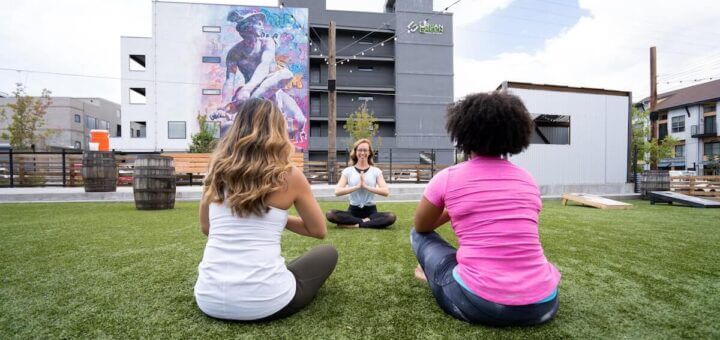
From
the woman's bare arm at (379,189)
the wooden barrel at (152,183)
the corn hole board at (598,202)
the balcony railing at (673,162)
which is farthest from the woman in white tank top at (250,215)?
the balcony railing at (673,162)

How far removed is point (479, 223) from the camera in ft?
5.57

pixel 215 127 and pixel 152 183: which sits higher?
pixel 215 127

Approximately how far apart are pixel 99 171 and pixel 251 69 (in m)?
21.8

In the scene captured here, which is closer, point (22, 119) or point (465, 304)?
point (465, 304)

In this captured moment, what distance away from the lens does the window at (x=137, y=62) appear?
95.3 feet

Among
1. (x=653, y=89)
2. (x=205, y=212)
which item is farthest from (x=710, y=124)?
(x=205, y=212)

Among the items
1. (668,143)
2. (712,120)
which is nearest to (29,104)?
(668,143)

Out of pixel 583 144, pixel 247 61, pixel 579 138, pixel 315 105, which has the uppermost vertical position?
pixel 247 61

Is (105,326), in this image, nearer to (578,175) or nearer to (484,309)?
(484,309)

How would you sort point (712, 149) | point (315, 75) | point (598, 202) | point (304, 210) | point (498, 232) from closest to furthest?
1. point (498, 232)
2. point (304, 210)
3. point (598, 202)
4. point (315, 75)
5. point (712, 149)

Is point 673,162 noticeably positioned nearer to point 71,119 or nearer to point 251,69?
point 251,69

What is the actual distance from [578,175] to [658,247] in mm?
10898

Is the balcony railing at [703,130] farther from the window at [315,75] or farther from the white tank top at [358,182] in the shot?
the white tank top at [358,182]

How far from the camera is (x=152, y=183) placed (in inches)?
281
